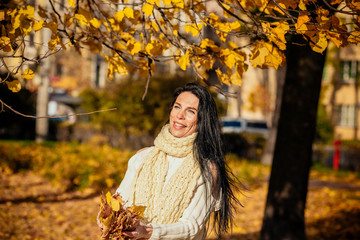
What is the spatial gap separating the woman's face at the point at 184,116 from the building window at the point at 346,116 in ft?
88.7

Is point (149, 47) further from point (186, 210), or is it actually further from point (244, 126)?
point (244, 126)

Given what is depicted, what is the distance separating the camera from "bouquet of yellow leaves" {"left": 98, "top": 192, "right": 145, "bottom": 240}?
7.09 feet

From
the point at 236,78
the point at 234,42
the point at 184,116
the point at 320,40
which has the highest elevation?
the point at 234,42

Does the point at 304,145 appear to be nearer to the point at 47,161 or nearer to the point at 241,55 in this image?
the point at 241,55

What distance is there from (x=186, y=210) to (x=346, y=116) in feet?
90.3

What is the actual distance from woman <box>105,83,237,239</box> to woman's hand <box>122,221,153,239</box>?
0.17 meters

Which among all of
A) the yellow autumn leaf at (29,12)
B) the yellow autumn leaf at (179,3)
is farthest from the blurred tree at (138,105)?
the yellow autumn leaf at (29,12)

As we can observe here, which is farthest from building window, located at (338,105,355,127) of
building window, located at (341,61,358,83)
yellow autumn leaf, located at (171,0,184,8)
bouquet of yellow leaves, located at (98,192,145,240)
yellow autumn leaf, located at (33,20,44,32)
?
bouquet of yellow leaves, located at (98,192,145,240)

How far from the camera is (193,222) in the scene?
8.07 ft

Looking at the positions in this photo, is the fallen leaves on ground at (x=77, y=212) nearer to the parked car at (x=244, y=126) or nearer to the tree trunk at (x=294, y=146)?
the tree trunk at (x=294, y=146)

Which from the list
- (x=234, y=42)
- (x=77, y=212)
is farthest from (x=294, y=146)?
(x=77, y=212)

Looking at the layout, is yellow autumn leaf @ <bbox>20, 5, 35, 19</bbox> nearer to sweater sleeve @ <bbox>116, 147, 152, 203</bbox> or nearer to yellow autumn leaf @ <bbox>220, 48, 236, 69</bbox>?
sweater sleeve @ <bbox>116, 147, 152, 203</bbox>

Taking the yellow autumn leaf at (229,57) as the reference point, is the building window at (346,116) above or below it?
below

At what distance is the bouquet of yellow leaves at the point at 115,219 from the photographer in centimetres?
216
